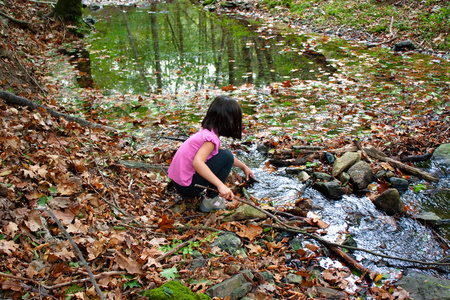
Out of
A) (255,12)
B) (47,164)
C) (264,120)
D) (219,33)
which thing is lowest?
(264,120)

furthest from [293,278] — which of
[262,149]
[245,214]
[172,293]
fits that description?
[262,149]

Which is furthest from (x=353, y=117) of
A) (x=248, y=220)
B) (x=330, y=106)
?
(x=248, y=220)

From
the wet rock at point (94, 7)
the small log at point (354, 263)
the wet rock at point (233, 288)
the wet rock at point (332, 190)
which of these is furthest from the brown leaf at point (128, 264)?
the wet rock at point (94, 7)

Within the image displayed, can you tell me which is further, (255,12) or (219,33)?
Answer: (255,12)

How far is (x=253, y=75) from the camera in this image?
7.80 m

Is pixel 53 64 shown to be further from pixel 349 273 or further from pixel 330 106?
Answer: pixel 349 273

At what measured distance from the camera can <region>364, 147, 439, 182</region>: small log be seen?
3.88 meters

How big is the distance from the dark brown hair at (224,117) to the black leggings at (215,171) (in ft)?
0.90

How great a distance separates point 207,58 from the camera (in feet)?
30.6

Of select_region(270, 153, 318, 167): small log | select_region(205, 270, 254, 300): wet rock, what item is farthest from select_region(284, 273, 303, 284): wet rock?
select_region(270, 153, 318, 167): small log

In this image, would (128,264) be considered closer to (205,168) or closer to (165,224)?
(165,224)

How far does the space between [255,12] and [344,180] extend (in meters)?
14.5

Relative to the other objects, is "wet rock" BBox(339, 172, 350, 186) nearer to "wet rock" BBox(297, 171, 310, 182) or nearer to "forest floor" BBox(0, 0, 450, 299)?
"wet rock" BBox(297, 171, 310, 182)

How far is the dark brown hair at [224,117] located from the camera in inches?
113
